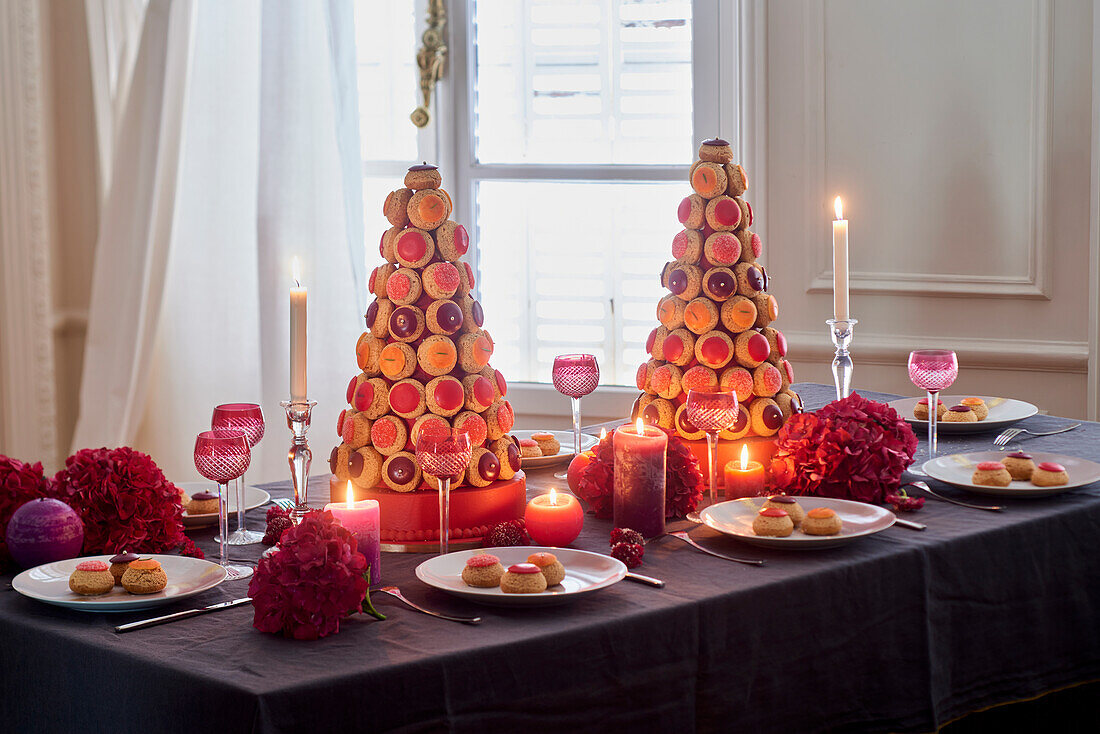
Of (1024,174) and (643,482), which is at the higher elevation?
(1024,174)

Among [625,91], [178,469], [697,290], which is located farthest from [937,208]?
[178,469]

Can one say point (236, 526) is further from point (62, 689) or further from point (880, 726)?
point (880, 726)

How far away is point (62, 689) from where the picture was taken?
1.17 m

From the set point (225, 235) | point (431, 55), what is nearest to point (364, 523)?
point (225, 235)

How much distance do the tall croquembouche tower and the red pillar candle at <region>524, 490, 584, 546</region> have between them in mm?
83

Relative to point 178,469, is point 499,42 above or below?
above

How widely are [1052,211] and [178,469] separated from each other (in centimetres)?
243

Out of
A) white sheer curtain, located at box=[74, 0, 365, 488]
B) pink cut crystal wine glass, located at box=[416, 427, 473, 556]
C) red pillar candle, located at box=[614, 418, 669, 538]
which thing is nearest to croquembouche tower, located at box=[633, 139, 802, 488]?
red pillar candle, located at box=[614, 418, 669, 538]

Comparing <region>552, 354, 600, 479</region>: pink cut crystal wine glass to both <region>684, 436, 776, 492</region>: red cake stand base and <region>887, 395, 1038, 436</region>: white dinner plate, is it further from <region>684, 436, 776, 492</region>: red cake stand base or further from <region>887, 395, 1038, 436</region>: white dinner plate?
<region>887, 395, 1038, 436</region>: white dinner plate

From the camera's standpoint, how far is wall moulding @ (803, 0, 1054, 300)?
2930 mm

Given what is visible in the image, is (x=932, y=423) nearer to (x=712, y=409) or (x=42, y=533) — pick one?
(x=712, y=409)

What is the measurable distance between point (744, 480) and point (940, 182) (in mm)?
1767

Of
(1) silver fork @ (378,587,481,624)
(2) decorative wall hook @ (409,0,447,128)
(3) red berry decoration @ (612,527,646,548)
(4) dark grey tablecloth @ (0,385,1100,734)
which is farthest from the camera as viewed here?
(2) decorative wall hook @ (409,0,447,128)

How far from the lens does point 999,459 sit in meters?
1.78
